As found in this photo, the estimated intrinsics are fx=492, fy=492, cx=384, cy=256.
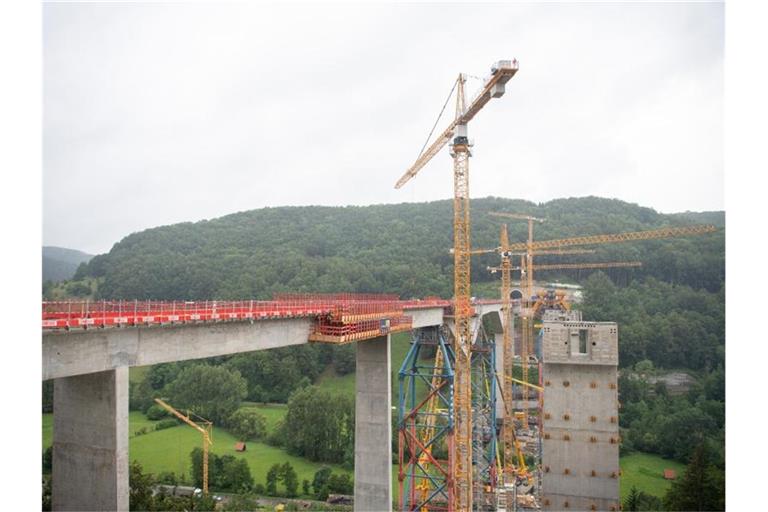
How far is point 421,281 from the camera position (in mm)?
101875

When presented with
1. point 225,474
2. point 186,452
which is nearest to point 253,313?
point 225,474

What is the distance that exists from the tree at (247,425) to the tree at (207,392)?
2.41 metres

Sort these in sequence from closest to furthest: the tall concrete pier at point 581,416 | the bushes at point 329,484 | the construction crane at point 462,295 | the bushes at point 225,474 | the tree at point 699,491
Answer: the tall concrete pier at point 581,416
the tree at point 699,491
the construction crane at point 462,295
the bushes at point 329,484
the bushes at point 225,474

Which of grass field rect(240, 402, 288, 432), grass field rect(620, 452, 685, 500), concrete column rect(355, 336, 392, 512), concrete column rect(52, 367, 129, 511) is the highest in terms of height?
concrete column rect(52, 367, 129, 511)

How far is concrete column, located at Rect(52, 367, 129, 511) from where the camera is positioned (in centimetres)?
1505

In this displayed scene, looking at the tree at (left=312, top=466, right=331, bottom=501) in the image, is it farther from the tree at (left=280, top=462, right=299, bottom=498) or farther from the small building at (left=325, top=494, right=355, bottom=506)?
the tree at (left=280, top=462, right=299, bottom=498)

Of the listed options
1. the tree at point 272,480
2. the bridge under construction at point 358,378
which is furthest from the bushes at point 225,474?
the bridge under construction at point 358,378

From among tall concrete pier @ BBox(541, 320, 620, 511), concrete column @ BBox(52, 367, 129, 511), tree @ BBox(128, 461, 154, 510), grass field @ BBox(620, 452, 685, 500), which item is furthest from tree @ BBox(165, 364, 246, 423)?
tall concrete pier @ BBox(541, 320, 620, 511)

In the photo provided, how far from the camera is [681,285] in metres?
95.2

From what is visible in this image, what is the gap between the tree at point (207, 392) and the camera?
63.9 m

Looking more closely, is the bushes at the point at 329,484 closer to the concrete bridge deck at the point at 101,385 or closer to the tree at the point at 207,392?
the tree at the point at 207,392

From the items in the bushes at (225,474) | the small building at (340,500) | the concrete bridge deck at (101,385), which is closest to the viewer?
the concrete bridge deck at (101,385)

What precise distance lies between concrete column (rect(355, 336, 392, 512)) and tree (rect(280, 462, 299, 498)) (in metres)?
17.8

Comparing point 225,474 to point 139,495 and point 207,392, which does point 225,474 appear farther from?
point 207,392
